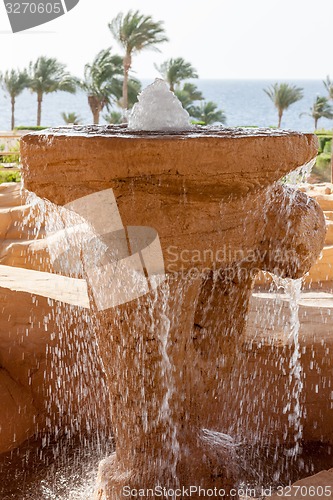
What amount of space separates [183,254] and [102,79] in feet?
73.8

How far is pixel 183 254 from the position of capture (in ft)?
8.14

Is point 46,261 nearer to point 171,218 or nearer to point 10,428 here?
point 10,428

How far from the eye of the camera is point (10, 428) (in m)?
4.10

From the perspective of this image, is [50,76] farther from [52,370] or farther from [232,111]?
[232,111]

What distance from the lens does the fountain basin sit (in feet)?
7.49

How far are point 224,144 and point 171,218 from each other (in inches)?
13.4

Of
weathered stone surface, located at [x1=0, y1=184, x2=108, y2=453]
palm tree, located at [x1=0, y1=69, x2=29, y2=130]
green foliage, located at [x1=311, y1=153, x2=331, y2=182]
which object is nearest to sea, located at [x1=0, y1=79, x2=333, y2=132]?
palm tree, located at [x1=0, y1=69, x2=29, y2=130]

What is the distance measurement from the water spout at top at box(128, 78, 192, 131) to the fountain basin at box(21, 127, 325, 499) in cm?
14

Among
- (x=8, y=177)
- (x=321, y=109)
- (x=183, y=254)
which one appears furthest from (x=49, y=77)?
(x=183, y=254)

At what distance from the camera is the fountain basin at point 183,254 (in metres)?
2.28

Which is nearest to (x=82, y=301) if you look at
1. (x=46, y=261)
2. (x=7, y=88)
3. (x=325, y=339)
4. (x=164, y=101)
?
(x=325, y=339)

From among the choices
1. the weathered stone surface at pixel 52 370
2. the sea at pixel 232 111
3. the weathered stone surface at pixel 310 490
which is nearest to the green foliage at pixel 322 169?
the weathered stone surface at pixel 52 370

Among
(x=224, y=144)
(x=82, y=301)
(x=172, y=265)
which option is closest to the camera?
(x=224, y=144)

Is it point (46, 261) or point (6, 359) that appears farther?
point (46, 261)
